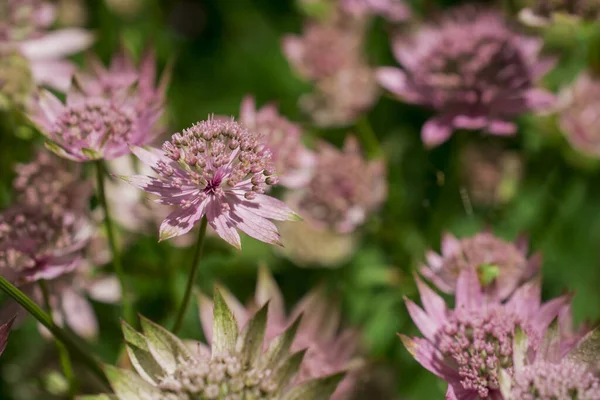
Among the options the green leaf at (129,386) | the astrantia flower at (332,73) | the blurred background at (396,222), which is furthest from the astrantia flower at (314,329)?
the astrantia flower at (332,73)

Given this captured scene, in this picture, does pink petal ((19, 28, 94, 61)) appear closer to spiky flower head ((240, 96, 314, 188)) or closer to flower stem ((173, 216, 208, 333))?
spiky flower head ((240, 96, 314, 188))

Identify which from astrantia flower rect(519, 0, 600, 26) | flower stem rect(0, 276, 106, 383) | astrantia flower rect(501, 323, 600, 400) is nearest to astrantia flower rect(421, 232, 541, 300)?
astrantia flower rect(501, 323, 600, 400)

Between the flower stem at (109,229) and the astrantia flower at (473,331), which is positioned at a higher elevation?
the flower stem at (109,229)

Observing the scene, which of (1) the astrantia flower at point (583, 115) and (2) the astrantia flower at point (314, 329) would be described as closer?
(2) the astrantia flower at point (314, 329)

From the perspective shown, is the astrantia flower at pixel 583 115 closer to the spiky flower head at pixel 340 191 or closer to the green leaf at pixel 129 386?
the spiky flower head at pixel 340 191

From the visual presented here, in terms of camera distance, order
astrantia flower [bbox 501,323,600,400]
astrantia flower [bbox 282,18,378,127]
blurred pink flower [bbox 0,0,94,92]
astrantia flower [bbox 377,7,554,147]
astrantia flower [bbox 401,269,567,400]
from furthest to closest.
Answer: astrantia flower [bbox 282,18,378,127] < blurred pink flower [bbox 0,0,94,92] < astrantia flower [bbox 377,7,554,147] < astrantia flower [bbox 401,269,567,400] < astrantia flower [bbox 501,323,600,400]

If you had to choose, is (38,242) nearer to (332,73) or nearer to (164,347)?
(164,347)

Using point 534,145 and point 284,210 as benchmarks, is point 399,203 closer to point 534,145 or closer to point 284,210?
point 534,145
